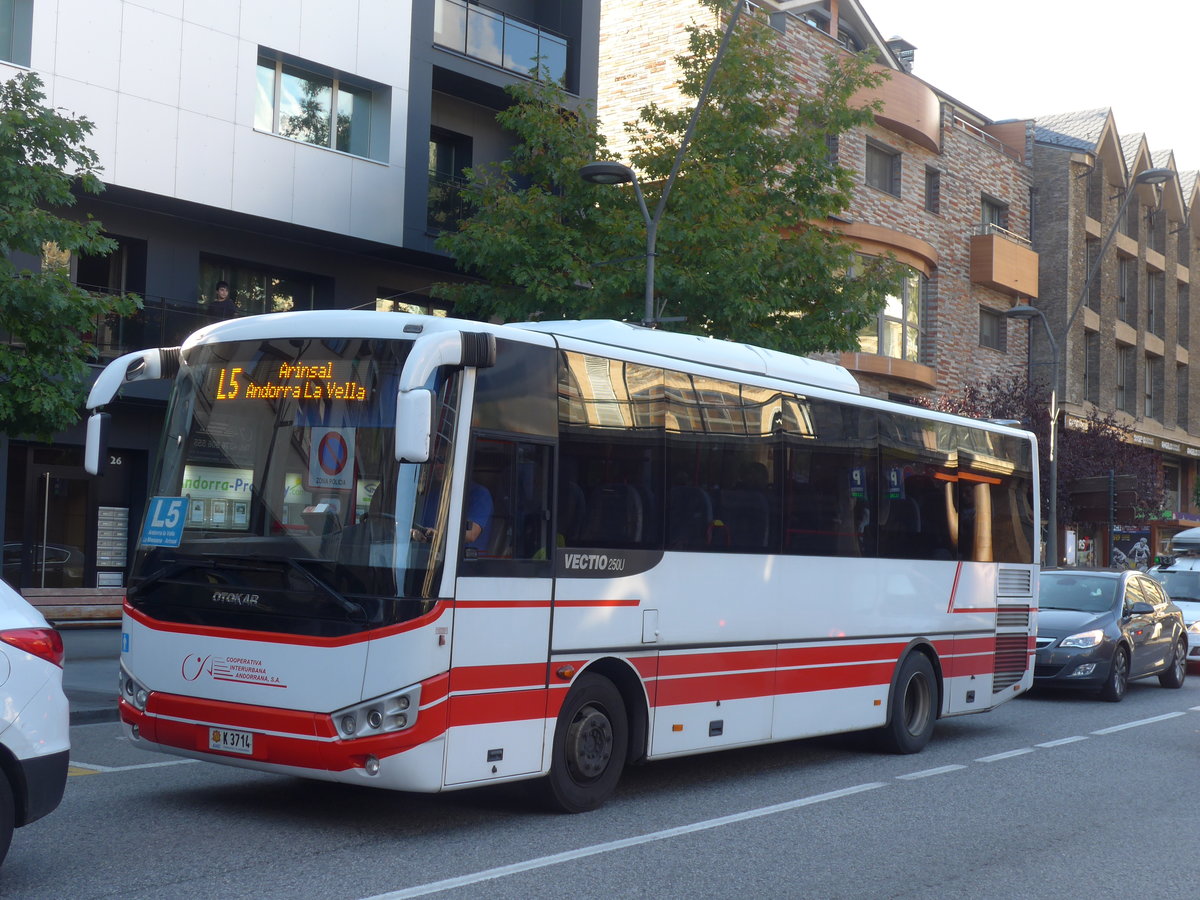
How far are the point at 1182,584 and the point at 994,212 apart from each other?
2172 cm

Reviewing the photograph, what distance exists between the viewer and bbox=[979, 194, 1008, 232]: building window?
4216 cm

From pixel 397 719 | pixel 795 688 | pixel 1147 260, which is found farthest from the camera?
pixel 1147 260

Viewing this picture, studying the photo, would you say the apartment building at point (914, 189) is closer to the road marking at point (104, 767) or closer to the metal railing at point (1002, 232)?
the metal railing at point (1002, 232)

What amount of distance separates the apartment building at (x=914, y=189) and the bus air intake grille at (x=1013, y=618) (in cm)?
1641

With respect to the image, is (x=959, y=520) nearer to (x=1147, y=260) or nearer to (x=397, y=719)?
(x=397, y=719)

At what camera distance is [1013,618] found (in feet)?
45.5

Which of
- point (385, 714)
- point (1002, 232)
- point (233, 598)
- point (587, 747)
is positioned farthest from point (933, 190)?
point (385, 714)

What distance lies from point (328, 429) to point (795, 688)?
14.5 ft

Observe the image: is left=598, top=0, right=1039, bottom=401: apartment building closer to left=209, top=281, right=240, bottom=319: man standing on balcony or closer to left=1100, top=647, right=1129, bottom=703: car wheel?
left=209, top=281, right=240, bottom=319: man standing on balcony

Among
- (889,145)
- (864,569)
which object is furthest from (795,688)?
(889,145)

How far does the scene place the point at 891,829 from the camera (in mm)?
8523

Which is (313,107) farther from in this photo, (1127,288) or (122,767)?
(1127,288)

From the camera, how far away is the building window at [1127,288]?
164ft

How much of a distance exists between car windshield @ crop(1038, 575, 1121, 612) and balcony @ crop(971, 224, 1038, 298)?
23520 millimetres
